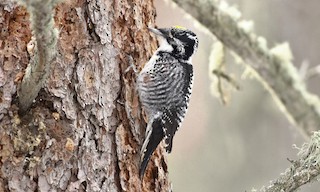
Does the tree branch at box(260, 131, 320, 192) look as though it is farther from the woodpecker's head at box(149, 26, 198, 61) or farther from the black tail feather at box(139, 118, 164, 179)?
the woodpecker's head at box(149, 26, 198, 61)

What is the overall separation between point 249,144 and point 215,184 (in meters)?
0.70

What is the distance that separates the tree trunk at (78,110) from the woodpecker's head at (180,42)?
19.4 inches

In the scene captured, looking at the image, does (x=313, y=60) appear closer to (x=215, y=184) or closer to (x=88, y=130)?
(x=215, y=184)

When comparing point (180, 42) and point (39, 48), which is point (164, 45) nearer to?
point (180, 42)

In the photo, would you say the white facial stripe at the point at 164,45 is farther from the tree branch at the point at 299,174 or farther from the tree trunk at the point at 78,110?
the tree branch at the point at 299,174

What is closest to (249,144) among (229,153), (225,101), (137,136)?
(229,153)

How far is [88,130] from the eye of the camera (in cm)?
293

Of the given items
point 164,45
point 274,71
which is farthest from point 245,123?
point 164,45

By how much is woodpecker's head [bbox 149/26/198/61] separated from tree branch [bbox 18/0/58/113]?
3.46ft

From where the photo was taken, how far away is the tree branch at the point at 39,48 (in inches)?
83.3

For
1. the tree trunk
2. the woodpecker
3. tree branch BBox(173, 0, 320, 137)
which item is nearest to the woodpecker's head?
the woodpecker

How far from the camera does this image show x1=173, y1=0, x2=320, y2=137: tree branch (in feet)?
13.9

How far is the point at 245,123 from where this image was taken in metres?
8.29

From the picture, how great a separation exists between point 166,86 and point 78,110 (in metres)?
0.90
